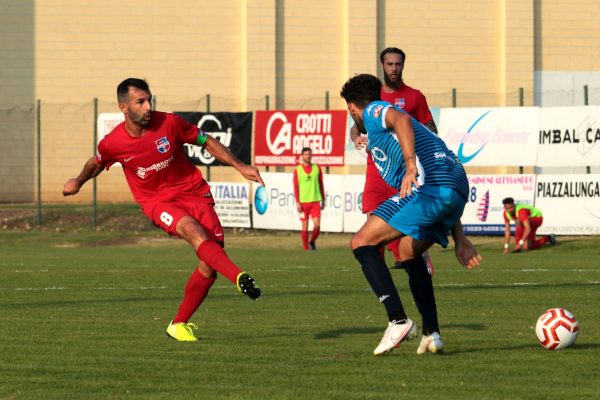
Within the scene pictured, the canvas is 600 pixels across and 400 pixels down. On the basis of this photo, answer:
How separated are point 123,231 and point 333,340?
22.5 meters

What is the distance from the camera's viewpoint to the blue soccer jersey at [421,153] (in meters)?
8.27

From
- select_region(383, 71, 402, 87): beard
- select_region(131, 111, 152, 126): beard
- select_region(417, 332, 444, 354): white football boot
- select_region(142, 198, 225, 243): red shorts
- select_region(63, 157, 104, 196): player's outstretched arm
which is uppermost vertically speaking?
select_region(383, 71, 402, 87): beard

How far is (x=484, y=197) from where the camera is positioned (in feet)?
86.8

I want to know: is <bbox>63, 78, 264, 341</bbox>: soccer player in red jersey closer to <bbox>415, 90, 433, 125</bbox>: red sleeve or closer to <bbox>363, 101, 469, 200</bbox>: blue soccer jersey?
<bbox>363, 101, 469, 200</bbox>: blue soccer jersey

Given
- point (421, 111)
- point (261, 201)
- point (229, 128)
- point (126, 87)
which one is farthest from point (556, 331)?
point (229, 128)

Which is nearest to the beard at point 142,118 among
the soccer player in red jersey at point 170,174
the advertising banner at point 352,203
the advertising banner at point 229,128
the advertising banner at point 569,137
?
the soccer player in red jersey at point 170,174

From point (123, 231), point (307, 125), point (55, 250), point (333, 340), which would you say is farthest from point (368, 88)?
point (123, 231)

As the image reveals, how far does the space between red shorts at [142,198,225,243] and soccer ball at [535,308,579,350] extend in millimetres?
2572

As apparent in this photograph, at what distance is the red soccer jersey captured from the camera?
392 inches

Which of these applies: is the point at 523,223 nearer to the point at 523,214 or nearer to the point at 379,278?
the point at 523,214

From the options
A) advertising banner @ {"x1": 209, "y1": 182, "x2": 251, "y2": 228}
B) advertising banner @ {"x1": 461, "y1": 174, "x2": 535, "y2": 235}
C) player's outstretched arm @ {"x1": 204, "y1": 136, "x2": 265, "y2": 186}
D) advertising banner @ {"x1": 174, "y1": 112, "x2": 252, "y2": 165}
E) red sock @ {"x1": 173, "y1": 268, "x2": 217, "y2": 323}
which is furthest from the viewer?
advertising banner @ {"x1": 174, "y1": 112, "x2": 252, "y2": 165}

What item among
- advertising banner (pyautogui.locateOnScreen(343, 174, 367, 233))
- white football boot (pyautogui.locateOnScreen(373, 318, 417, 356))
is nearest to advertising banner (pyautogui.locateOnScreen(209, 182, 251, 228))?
advertising banner (pyautogui.locateOnScreen(343, 174, 367, 233))

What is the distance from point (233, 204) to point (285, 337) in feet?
66.7

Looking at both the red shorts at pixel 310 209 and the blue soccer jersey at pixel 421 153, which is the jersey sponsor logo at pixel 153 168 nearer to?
the blue soccer jersey at pixel 421 153
